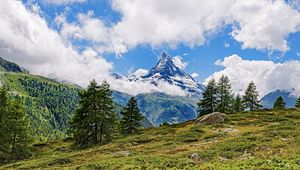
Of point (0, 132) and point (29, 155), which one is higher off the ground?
point (0, 132)

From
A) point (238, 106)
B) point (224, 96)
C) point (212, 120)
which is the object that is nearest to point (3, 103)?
point (212, 120)

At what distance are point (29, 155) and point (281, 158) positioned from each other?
47.0 meters

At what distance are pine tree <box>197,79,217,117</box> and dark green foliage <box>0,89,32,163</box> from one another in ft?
180

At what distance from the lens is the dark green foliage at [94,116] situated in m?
66.1

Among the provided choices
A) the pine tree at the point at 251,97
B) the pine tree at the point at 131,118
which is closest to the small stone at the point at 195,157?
the pine tree at the point at 131,118

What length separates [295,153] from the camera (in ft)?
105

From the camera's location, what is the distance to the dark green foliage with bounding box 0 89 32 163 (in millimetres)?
58219

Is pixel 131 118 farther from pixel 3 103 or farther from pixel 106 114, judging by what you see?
pixel 3 103

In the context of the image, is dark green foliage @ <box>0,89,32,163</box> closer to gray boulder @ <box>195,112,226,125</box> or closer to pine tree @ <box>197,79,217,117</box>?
gray boulder @ <box>195,112,226,125</box>

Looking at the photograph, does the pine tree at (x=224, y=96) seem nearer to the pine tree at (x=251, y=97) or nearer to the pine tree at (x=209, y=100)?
the pine tree at (x=209, y=100)

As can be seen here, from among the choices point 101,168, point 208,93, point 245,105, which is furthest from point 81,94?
point 245,105

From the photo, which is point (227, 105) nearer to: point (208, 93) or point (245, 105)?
point (208, 93)

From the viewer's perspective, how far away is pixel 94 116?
6519cm

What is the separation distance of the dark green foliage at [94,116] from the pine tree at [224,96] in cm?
4397
